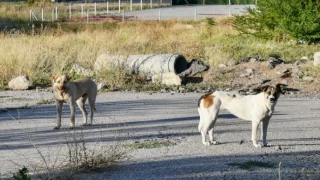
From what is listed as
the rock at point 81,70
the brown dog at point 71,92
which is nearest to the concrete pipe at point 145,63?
the rock at point 81,70

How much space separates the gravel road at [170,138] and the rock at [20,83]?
2.07 metres

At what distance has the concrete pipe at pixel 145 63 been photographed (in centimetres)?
2245

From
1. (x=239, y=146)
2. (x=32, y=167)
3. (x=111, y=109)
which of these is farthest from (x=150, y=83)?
(x=32, y=167)

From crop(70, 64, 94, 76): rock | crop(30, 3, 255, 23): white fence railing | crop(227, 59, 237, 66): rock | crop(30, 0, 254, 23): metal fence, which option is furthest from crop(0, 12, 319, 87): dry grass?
crop(30, 0, 254, 23): metal fence

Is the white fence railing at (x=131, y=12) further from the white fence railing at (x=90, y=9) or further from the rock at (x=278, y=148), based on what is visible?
the rock at (x=278, y=148)

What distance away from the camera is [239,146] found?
12281 millimetres

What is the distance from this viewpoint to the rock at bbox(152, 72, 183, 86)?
21.8 meters

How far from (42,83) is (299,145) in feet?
37.8

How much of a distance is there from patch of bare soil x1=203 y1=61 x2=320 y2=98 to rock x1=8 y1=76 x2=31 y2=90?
5109 mm

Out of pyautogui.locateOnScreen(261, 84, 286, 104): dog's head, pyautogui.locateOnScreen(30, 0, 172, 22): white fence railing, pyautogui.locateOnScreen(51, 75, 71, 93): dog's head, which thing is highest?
pyautogui.locateOnScreen(261, 84, 286, 104): dog's head

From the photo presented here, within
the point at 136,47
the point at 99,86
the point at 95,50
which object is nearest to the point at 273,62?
the point at 136,47

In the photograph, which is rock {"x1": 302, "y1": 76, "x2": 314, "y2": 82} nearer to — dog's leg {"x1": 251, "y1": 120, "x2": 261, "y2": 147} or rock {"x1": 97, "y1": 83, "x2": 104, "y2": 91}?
rock {"x1": 97, "y1": 83, "x2": 104, "y2": 91}

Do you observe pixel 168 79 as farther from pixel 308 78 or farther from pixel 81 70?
pixel 308 78

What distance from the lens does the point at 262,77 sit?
22.5 m
